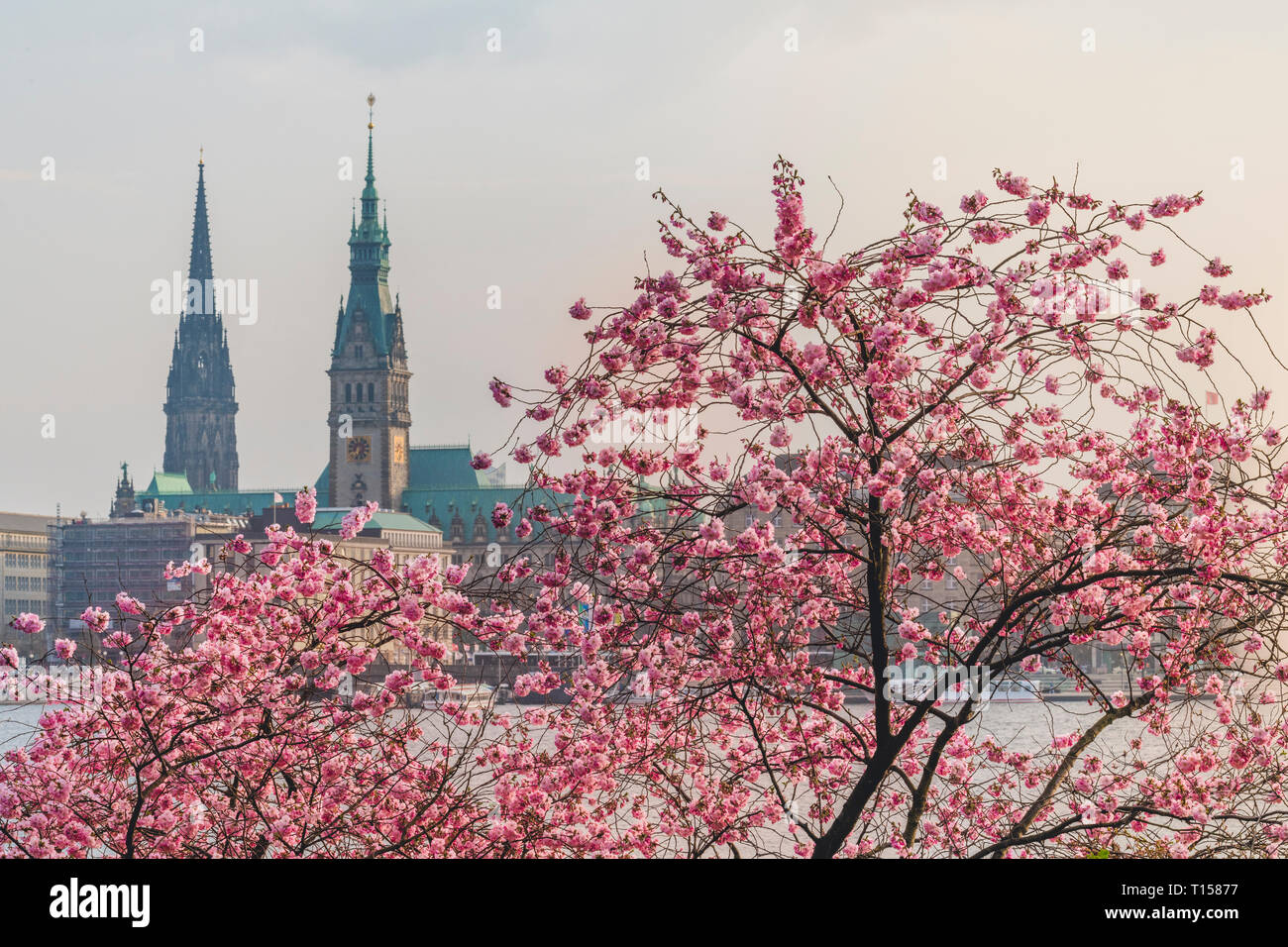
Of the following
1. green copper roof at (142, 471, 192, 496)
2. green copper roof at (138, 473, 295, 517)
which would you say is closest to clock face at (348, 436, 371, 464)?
green copper roof at (138, 473, 295, 517)

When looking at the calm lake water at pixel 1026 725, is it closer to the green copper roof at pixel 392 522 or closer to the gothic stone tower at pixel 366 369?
the green copper roof at pixel 392 522

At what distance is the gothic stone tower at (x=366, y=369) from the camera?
144m

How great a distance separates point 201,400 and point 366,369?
1714 inches

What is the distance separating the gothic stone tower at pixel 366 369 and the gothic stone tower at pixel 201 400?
123 feet

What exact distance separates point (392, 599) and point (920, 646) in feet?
9.63

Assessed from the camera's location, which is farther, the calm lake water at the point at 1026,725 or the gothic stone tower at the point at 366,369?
the gothic stone tower at the point at 366,369

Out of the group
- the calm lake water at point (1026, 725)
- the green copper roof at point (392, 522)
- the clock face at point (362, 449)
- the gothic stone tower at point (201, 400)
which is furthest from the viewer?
the gothic stone tower at point (201, 400)

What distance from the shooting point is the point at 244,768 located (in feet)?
34.6

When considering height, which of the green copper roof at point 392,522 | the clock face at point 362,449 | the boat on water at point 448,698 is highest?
the clock face at point 362,449

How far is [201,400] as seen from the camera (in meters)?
183

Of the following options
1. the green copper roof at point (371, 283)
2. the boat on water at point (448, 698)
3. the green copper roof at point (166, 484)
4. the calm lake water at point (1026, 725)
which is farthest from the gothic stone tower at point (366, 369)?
the boat on water at point (448, 698)
